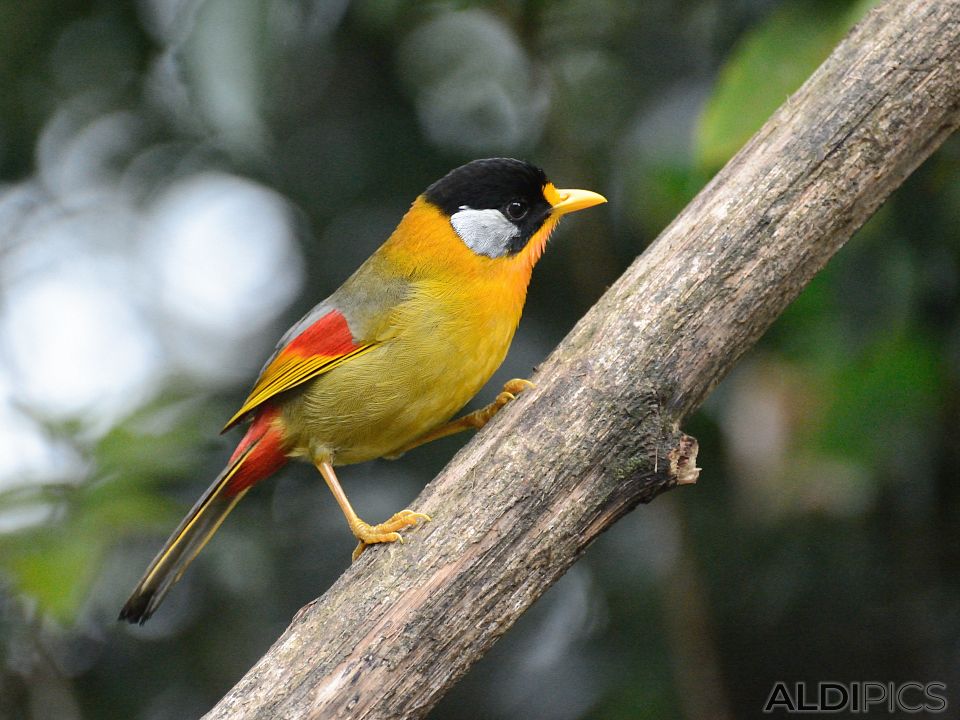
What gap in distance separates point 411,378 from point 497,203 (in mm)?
682

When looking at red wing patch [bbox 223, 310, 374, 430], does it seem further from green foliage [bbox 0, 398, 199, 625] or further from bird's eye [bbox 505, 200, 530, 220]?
bird's eye [bbox 505, 200, 530, 220]

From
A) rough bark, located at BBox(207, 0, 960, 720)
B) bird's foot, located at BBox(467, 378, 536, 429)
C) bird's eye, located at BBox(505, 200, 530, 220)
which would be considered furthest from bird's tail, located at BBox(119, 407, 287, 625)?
bird's eye, located at BBox(505, 200, 530, 220)

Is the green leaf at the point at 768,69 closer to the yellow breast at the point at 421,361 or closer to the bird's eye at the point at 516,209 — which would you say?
the bird's eye at the point at 516,209

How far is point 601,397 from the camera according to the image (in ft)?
8.97

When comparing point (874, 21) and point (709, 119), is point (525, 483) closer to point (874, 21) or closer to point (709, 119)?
point (709, 119)

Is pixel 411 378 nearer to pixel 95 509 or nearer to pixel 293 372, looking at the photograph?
pixel 293 372

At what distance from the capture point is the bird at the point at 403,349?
10.8 feet

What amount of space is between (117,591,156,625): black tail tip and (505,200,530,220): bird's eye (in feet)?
5.26

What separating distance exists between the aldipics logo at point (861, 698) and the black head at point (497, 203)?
6.06 feet

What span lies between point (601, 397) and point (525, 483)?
0.93 feet

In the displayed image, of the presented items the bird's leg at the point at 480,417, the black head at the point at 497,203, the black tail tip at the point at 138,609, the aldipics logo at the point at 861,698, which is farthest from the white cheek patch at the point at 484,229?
the aldipics logo at the point at 861,698

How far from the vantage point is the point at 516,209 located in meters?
3.59

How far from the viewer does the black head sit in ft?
11.7

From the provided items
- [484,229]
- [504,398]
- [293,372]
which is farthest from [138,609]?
[484,229]
